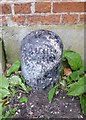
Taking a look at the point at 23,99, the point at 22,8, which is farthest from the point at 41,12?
the point at 23,99

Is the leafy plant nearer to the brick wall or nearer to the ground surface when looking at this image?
the ground surface

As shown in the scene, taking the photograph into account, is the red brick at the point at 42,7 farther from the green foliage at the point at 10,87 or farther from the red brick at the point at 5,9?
the green foliage at the point at 10,87

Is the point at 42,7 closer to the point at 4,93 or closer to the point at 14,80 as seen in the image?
the point at 14,80

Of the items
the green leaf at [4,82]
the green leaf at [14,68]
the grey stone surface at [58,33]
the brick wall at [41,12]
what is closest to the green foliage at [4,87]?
the green leaf at [4,82]

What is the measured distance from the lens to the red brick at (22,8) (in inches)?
101

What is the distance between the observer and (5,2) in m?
2.56

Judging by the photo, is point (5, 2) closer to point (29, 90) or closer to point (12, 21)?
point (12, 21)

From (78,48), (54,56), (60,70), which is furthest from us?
(78,48)

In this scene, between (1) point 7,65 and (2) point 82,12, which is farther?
(1) point 7,65

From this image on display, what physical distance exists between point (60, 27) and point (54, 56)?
33 centimetres

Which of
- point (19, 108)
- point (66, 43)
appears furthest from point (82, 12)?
point (19, 108)

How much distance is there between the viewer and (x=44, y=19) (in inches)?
104

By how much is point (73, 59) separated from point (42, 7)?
482mm

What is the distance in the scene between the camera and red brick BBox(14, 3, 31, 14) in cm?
256
